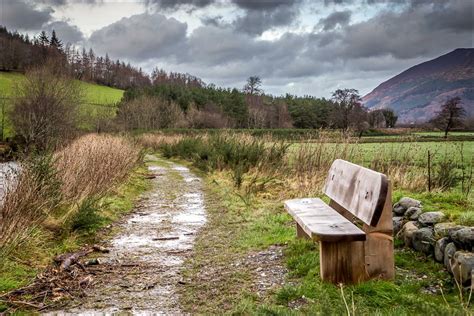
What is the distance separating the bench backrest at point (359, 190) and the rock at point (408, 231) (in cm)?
91

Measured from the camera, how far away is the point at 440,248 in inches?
162

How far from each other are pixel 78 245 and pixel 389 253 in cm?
411

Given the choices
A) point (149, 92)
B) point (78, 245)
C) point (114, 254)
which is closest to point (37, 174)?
point (78, 245)

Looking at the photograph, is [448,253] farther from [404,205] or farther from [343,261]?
[404,205]

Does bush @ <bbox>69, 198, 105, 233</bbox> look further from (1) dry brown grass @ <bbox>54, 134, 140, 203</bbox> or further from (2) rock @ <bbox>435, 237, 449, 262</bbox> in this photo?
(2) rock @ <bbox>435, 237, 449, 262</bbox>

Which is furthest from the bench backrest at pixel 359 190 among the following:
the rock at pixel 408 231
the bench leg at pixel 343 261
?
the rock at pixel 408 231

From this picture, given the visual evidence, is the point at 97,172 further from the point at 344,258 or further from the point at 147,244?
the point at 344,258

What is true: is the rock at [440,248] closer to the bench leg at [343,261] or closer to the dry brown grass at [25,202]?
the bench leg at [343,261]

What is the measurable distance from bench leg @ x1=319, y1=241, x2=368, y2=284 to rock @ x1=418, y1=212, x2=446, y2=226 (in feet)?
4.30

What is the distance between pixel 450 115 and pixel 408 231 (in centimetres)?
4195

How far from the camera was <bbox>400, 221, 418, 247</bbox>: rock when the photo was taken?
4.81 meters

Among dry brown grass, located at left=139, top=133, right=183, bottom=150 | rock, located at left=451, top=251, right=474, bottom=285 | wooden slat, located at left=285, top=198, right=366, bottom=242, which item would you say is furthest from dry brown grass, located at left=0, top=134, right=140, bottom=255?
dry brown grass, located at left=139, top=133, right=183, bottom=150

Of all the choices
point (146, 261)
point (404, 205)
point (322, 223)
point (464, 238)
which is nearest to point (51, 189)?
point (146, 261)

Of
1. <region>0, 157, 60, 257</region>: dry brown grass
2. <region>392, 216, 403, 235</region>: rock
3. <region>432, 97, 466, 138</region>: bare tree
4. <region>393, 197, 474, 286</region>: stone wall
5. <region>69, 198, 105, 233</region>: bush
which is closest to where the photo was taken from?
<region>393, 197, 474, 286</region>: stone wall
